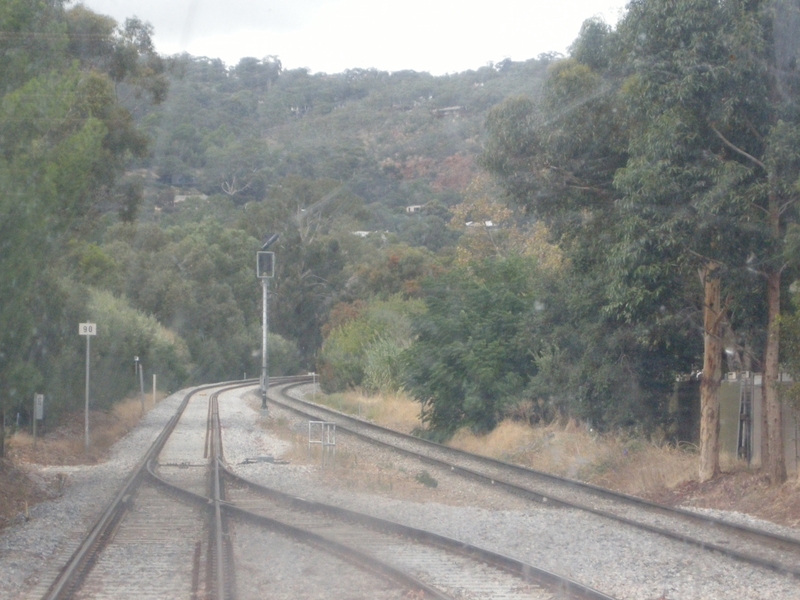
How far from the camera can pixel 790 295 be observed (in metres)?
14.2

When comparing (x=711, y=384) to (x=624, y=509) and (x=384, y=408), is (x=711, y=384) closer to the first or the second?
(x=624, y=509)

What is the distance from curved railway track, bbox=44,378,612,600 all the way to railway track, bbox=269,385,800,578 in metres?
2.82

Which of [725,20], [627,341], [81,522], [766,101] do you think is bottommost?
[81,522]

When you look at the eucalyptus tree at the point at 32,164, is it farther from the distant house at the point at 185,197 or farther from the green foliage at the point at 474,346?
the distant house at the point at 185,197

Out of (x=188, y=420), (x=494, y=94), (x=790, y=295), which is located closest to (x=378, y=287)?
(x=188, y=420)

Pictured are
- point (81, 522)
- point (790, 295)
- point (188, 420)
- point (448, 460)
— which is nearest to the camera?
point (81, 522)

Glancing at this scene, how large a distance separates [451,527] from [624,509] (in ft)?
10.9

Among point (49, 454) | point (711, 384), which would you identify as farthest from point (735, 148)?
point (49, 454)

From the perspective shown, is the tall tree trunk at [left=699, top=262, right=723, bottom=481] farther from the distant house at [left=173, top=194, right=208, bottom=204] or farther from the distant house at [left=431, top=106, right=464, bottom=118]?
the distant house at [left=431, top=106, right=464, bottom=118]

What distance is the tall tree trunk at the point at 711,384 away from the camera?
1504 centimetres

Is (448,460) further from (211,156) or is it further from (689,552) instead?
(211,156)

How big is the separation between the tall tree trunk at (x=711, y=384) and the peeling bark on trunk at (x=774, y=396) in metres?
1.12

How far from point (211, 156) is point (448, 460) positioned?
74345 mm

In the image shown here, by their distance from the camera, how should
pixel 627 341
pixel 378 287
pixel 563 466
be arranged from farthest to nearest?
pixel 378 287 → pixel 563 466 → pixel 627 341
